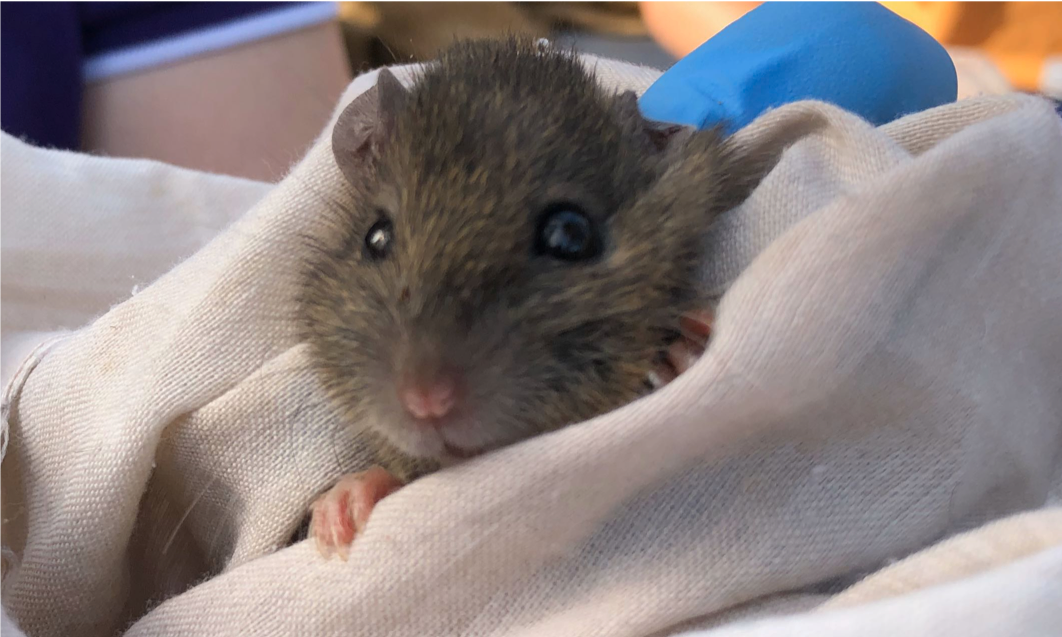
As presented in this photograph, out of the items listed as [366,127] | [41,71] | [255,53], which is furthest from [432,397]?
[255,53]

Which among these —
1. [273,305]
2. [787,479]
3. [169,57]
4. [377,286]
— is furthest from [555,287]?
[169,57]

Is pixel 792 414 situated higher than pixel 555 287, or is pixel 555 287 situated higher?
pixel 555 287

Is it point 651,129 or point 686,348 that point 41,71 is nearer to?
point 651,129

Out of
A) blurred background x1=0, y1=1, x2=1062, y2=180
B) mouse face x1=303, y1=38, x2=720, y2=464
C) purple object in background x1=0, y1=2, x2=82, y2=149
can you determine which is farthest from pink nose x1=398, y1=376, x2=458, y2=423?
purple object in background x1=0, y1=2, x2=82, y2=149

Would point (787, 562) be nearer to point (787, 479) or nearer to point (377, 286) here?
point (787, 479)

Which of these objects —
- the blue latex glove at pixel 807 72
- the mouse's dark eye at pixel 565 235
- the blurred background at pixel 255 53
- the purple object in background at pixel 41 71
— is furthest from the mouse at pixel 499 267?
the purple object in background at pixel 41 71

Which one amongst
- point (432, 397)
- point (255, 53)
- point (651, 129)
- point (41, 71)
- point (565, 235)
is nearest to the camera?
point (432, 397)

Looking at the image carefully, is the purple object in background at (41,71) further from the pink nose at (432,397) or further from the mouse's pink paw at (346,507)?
the pink nose at (432,397)
